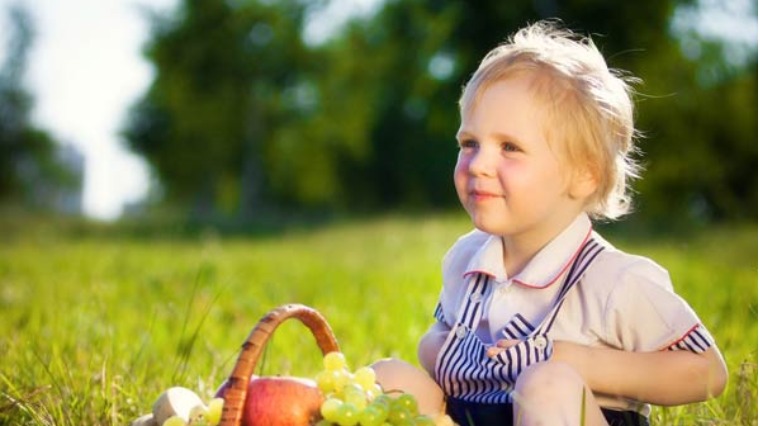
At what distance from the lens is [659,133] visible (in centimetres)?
1880

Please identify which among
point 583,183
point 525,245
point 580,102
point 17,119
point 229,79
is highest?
point 229,79

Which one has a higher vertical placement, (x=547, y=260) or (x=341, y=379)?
(x=547, y=260)

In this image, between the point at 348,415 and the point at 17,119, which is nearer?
A: the point at 348,415

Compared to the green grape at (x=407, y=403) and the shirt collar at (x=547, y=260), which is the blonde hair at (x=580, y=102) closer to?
the shirt collar at (x=547, y=260)

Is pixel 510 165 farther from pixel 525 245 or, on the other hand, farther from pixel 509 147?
pixel 525 245

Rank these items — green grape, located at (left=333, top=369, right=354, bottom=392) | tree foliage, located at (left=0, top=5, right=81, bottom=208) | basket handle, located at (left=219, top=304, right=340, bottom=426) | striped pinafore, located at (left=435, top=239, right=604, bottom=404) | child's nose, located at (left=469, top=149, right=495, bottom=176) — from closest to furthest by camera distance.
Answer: basket handle, located at (left=219, top=304, right=340, bottom=426)
green grape, located at (left=333, top=369, right=354, bottom=392)
striped pinafore, located at (left=435, top=239, right=604, bottom=404)
child's nose, located at (left=469, top=149, right=495, bottom=176)
tree foliage, located at (left=0, top=5, right=81, bottom=208)

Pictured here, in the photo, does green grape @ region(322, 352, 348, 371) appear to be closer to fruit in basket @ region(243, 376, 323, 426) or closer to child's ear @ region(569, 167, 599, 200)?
fruit in basket @ region(243, 376, 323, 426)

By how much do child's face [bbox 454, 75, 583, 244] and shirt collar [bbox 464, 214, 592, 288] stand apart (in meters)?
0.07

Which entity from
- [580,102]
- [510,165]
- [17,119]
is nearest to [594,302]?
[510,165]

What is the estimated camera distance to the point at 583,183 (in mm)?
2209

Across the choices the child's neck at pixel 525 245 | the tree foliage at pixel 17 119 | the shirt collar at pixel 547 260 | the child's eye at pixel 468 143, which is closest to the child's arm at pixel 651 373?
the shirt collar at pixel 547 260

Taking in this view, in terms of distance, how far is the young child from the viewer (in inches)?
78.4

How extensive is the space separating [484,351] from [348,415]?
0.46 m

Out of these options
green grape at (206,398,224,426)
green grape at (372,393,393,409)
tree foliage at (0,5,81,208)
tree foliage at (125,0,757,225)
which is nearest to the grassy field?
green grape at (206,398,224,426)
